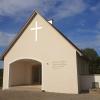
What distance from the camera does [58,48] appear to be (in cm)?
→ 2067

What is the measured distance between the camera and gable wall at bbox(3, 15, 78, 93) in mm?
19891

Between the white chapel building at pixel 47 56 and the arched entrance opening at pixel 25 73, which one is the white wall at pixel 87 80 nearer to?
the white chapel building at pixel 47 56

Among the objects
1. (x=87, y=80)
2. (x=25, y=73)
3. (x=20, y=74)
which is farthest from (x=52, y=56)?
(x=25, y=73)

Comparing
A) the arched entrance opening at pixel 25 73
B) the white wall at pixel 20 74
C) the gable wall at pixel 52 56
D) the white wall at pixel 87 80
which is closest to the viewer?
the gable wall at pixel 52 56

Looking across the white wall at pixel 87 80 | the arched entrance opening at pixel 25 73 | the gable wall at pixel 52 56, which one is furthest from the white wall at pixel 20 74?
the white wall at pixel 87 80

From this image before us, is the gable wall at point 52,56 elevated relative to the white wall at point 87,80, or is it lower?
elevated

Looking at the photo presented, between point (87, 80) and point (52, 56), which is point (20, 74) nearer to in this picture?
point (52, 56)

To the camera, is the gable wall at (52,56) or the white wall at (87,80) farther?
the white wall at (87,80)

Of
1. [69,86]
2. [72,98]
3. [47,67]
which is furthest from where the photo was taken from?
[47,67]

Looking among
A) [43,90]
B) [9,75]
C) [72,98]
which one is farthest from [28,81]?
[72,98]

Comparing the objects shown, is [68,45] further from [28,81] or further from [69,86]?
[28,81]

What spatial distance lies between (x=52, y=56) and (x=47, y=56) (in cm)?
54

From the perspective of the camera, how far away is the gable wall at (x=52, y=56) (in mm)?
19891

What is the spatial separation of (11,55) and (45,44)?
4.35 metres
